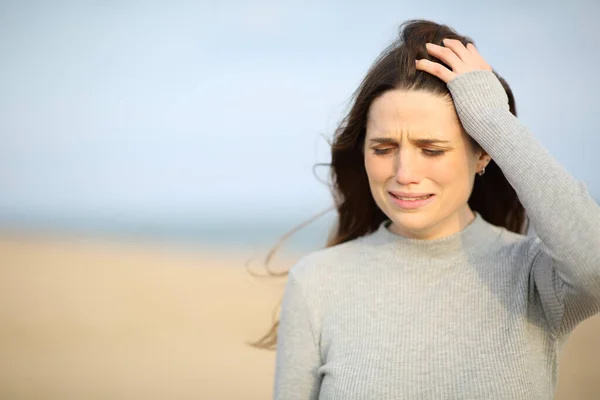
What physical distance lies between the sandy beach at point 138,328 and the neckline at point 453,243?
2.27 meters

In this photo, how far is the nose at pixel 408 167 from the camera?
200 cm

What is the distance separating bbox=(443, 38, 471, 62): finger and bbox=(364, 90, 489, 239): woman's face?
0.43 feet

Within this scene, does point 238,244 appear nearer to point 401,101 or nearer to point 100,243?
point 100,243

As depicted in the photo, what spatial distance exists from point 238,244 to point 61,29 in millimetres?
3335

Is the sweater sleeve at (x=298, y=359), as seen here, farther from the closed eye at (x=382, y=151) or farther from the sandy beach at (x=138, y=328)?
the sandy beach at (x=138, y=328)

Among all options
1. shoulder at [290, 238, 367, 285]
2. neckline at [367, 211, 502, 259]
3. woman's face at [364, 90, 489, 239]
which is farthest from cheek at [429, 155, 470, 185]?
shoulder at [290, 238, 367, 285]

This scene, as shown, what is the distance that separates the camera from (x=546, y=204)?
176cm

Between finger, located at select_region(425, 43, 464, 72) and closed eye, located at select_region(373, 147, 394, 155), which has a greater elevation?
finger, located at select_region(425, 43, 464, 72)

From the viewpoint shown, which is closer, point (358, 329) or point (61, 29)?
point (358, 329)

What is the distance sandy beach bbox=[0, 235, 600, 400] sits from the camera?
4.41 m

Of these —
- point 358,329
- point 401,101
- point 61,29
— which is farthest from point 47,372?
point 61,29

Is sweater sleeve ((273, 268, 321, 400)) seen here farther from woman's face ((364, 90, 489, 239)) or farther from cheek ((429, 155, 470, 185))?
cheek ((429, 155, 470, 185))

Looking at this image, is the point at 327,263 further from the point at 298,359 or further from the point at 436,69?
the point at 436,69

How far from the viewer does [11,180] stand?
9.03 meters
